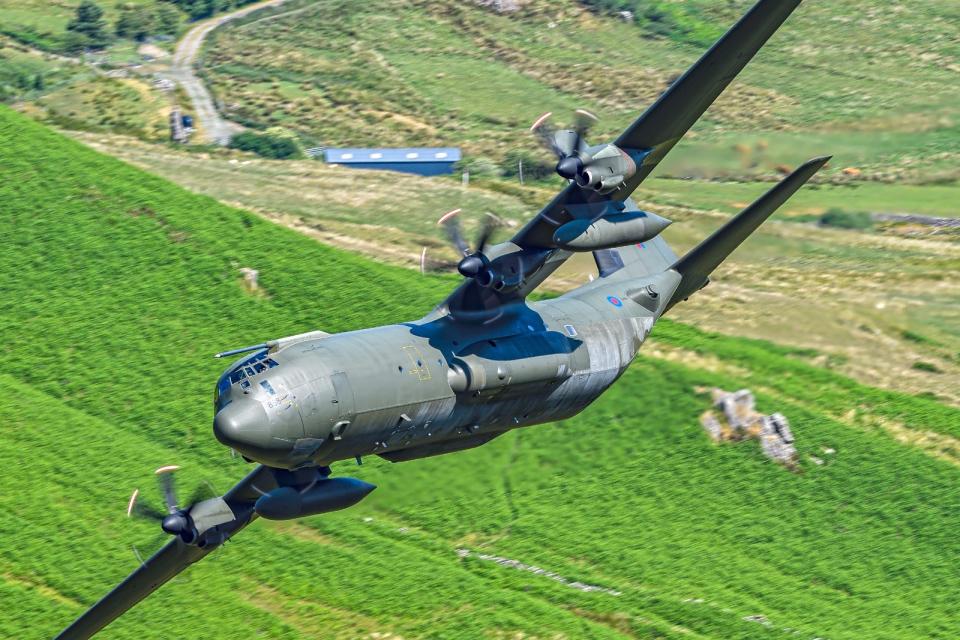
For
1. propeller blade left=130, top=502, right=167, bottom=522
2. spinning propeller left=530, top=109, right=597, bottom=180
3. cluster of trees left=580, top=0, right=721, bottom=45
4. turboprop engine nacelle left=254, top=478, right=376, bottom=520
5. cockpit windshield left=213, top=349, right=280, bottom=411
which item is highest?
spinning propeller left=530, top=109, right=597, bottom=180

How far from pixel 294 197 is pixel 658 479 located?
82.9 ft

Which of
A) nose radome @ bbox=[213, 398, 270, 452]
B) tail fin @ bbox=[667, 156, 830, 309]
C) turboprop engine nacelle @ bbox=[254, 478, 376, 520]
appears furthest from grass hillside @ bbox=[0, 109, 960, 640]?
tail fin @ bbox=[667, 156, 830, 309]

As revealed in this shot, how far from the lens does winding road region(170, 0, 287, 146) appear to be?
7638 cm

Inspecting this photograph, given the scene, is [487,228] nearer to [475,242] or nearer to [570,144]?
[475,242]

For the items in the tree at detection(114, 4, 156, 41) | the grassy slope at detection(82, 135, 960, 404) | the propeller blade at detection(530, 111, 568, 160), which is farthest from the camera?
the tree at detection(114, 4, 156, 41)

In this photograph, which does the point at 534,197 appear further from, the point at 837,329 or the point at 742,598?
the point at 742,598

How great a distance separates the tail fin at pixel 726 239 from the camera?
34250 millimetres

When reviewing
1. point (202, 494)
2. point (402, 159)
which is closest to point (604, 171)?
point (202, 494)

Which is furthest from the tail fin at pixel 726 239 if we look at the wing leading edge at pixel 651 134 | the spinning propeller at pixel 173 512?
the spinning propeller at pixel 173 512

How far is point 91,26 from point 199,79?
37.2ft

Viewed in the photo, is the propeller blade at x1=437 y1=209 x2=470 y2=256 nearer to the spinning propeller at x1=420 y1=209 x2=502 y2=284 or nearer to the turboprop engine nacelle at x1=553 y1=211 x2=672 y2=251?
the spinning propeller at x1=420 y1=209 x2=502 y2=284

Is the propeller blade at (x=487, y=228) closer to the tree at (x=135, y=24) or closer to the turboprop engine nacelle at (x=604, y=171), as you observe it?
the turboprop engine nacelle at (x=604, y=171)

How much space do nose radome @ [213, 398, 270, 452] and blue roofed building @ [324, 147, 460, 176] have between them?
4462 cm

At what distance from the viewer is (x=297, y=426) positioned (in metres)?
26.9
